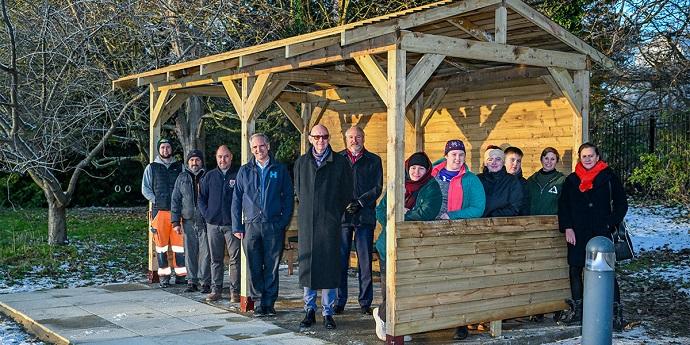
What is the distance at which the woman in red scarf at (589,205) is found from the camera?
21.4ft

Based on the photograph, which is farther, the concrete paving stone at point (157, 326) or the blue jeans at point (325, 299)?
the blue jeans at point (325, 299)

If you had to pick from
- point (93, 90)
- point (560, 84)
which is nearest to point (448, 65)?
point (560, 84)

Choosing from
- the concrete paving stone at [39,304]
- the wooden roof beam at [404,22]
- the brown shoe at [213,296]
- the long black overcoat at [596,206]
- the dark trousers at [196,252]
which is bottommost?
the concrete paving stone at [39,304]

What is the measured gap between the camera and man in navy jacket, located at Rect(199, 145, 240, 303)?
7.73 metres

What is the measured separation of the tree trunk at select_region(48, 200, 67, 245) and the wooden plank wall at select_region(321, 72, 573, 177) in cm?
476

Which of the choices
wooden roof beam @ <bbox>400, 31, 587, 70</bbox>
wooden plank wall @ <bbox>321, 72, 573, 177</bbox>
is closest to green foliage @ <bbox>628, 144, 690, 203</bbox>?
wooden plank wall @ <bbox>321, 72, 573, 177</bbox>

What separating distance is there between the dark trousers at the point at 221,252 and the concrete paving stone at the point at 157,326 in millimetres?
919

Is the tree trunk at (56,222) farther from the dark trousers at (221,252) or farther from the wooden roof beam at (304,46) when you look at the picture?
the wooden roof beam at (304,46)

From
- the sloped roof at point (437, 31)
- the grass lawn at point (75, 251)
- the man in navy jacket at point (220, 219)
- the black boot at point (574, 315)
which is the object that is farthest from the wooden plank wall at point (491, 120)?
the grass lawn at point (75, 251)

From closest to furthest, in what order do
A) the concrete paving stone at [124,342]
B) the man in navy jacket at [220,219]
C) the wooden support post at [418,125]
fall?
the concrete paving stone at [124,342]
the man in navy jacket at [220,219]
the wooden support post at [418,125]

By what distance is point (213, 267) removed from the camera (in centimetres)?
800

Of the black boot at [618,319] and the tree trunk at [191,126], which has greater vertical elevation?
the tree trunk at [191,126]

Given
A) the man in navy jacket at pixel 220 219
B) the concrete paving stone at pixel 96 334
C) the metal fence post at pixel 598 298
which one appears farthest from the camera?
the man in navy jacket at pixel 220 219

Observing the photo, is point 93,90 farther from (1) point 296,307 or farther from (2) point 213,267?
(1) point 296,307
